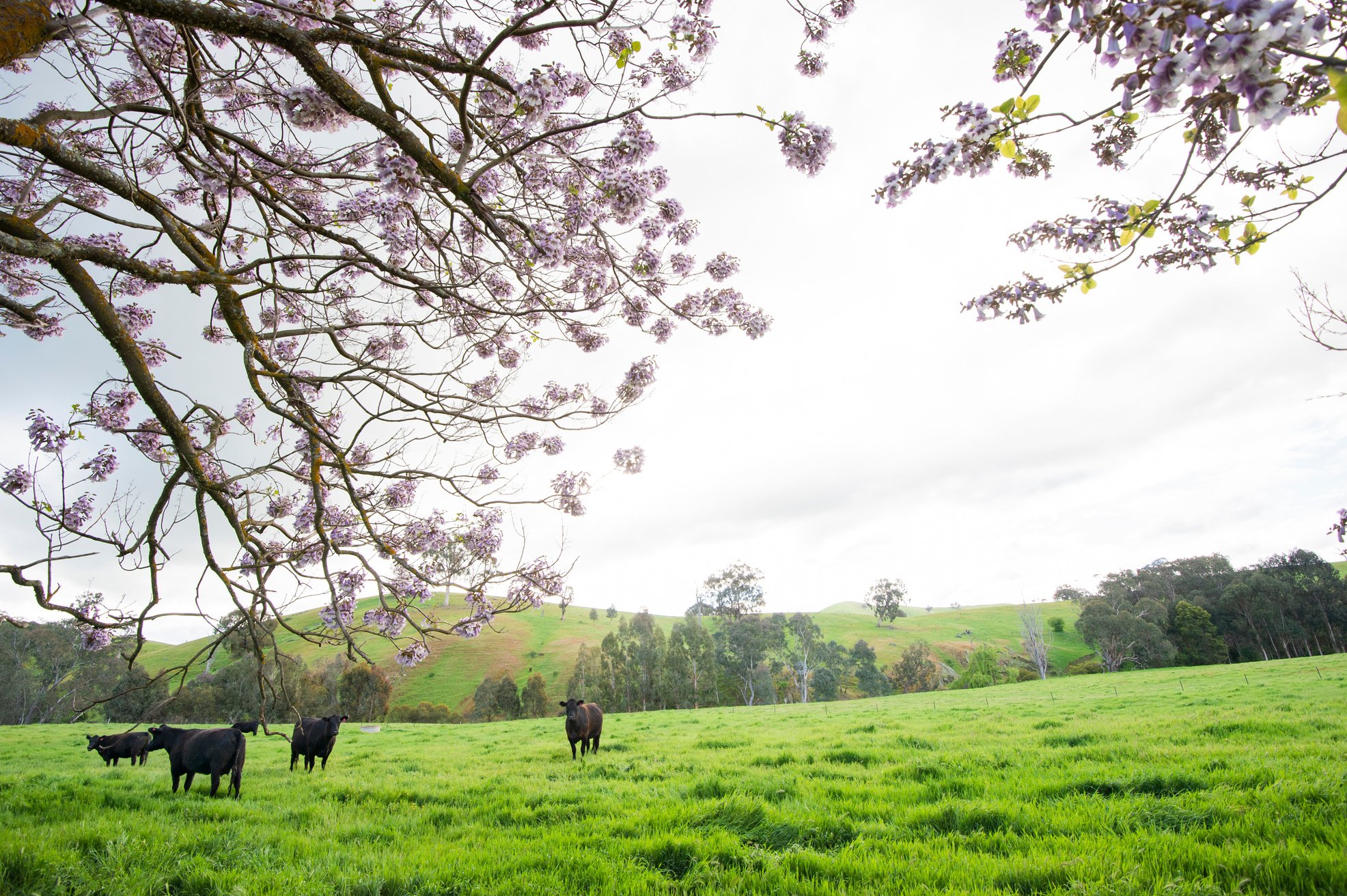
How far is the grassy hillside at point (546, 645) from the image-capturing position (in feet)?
231

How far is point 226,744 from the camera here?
336 inches

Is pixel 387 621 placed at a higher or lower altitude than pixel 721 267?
lower

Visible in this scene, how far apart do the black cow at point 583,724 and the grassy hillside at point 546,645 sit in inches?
1673

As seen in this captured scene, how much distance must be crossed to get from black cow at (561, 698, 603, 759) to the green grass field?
71 centimetres

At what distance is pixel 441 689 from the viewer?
6844 centimetres

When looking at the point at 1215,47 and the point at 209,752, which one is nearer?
the point at 1215,47

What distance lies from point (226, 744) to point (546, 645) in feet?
272

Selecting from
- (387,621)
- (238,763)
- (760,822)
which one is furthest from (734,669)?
(387,621)

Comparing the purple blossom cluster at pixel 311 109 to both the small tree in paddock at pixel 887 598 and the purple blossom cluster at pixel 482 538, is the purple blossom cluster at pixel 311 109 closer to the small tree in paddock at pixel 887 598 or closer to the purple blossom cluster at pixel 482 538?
the purple blossom cluster at pixel 482 538

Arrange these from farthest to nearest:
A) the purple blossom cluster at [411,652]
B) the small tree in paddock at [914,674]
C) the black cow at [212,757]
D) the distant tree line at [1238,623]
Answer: the small tree in paddock at [914,674], the distant tree line at [1238,623], the black cow at [212,757], the purple blossom cluster at [411,652]

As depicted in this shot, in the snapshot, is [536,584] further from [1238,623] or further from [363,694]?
[1238,623]

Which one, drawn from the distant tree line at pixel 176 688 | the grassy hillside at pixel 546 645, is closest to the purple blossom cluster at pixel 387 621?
the distant tree line at pixel 176 688

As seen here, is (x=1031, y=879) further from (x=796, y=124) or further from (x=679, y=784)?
(x=796, y=124)

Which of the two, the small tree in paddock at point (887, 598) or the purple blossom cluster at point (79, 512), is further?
the small tree in paddock at point (887, 598)
